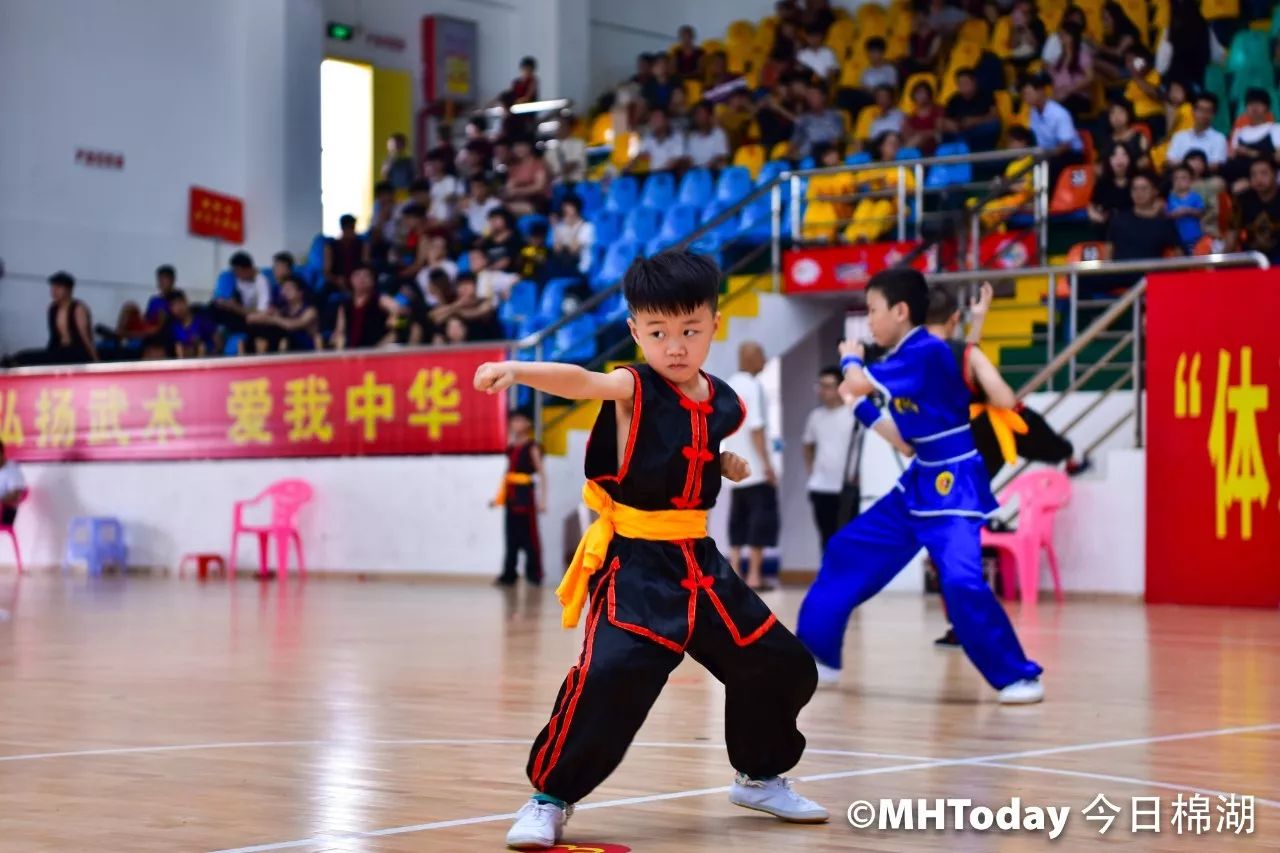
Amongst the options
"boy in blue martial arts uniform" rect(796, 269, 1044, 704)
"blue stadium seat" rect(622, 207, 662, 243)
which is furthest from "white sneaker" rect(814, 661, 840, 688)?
"blue stadium seat" rect(622, 207, 662, 243)

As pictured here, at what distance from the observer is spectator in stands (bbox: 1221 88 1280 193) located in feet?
44.4

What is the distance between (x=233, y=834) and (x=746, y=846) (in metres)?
1.07

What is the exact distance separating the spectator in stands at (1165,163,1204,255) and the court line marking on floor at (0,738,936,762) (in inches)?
369

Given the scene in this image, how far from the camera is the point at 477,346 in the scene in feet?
48.7

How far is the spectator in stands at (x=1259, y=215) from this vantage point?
13.0m

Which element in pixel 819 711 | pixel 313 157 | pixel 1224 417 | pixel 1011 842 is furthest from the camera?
pixel 313 157

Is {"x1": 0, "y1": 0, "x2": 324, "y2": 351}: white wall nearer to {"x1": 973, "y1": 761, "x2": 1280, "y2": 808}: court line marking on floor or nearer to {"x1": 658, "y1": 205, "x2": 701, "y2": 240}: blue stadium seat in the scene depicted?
{"x1": 658, "y1": 205, "x2": 701, "y2": 240}: blue stadium seat

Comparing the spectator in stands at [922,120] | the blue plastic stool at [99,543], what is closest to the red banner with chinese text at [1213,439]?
the spectator in stands at [922,120]

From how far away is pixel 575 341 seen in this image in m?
16.4

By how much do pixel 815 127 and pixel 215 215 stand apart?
7.67 m

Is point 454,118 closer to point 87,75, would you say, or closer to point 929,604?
point 87,75

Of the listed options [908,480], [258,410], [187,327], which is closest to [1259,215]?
[908,480]

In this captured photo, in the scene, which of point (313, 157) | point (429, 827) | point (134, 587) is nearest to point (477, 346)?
point (134, 587)

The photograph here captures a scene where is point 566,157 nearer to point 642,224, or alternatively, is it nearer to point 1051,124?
point 642,224
